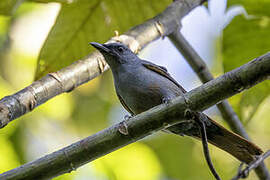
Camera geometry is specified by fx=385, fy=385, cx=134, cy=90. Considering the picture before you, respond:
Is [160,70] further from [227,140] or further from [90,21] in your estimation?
[227,140]

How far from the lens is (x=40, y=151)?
5.54 m

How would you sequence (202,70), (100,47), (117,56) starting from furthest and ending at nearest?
(117,56), (202,70), (100,47)

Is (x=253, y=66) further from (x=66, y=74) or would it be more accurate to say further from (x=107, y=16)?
(x=107, y=16)

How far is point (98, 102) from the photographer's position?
6.59 meters

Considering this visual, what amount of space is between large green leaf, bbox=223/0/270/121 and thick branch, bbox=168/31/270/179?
382mm

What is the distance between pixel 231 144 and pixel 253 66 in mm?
1623

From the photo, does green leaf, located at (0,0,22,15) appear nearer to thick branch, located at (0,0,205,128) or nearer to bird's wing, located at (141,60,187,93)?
thick branch, located at (0,0,205,128)

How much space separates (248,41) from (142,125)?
65.1 inches

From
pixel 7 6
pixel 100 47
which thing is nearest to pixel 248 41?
pixel 100 47

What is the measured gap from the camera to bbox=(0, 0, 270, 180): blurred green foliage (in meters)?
3.64

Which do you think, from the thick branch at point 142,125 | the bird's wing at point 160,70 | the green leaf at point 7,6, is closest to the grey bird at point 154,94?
the bird's wing at point 160,70

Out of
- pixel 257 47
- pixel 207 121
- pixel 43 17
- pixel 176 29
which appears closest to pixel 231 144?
pixel 207 121

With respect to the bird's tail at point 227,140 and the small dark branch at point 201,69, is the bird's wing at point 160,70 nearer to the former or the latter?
the small dark branch at point 201,69

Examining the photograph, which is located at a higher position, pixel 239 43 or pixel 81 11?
pixel 81 11
